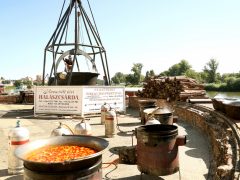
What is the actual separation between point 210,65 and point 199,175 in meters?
106

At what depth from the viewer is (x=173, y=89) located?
18484 millimetres

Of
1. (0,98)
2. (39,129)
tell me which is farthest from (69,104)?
(0,98)

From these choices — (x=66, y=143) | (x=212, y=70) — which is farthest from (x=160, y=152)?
(x=212, y=70)

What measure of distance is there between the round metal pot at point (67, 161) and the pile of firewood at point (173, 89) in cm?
1388

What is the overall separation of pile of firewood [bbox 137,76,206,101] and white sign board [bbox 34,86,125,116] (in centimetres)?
387

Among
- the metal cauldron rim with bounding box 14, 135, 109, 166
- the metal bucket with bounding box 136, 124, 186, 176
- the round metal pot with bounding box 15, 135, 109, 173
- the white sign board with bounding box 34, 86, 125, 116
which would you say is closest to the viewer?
the round metal pot with bounding box 15, 135, 109, 173

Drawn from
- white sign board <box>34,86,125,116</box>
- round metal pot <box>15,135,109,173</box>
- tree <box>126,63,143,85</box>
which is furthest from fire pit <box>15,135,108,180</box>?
tree <box>126,63,143,85</box>

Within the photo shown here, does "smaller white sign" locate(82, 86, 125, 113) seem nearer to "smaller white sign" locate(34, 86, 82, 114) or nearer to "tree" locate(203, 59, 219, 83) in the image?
"smaller white sign" locate(34, 86, 82, 114)

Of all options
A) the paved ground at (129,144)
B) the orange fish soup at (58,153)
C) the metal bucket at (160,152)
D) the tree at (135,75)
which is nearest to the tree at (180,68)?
the tree at (135,75)

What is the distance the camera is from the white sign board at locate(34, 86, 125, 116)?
52.7 feet

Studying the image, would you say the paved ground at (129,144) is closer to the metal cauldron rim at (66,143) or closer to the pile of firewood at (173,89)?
the metal cauldron rim at (66,143)

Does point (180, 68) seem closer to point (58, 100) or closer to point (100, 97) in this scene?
point (100, 97)

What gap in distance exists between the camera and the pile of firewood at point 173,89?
18.3 metres

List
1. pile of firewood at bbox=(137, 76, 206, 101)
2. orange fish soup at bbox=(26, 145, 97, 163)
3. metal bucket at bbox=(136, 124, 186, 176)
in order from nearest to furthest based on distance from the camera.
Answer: orange fish soup at bbox=(26, 145, 97, 163), metal bucket at bbox=(136, 124, 186, 176), pile of firewood at bbox=(137, 76, 206, 101)
